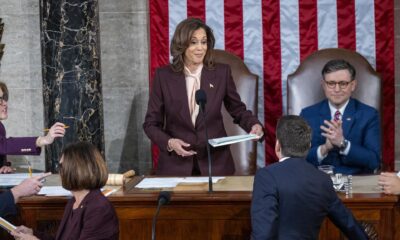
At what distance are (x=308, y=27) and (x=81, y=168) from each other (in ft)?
11.8

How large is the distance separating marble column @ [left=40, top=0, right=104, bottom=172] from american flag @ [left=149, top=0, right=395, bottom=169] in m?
0.59

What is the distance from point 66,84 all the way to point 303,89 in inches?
77.0

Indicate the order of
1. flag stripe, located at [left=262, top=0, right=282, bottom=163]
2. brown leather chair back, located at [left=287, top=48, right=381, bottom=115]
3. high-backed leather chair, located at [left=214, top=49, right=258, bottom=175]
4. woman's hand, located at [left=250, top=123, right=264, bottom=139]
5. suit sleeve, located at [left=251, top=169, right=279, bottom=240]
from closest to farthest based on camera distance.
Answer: suit sleeve, located at [left=251, top=169, right=279, bottom=240] < woman's hand, located at [left=250, top=123, right=264, bottom=139] < brown leather chair back, located at [left=287, top=48, right=381, bottom=115] < high-backed leather chair, located at [left=214, top=49, right=258, bottom=175] < flag stripe, located at [left=262, top=0, right=282, bottom=163]

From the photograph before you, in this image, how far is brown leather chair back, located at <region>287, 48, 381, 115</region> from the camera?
20.5 ft

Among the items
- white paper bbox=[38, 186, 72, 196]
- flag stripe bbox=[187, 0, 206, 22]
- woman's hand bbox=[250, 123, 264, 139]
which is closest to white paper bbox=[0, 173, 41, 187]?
white paper bbox=[38, 186, 72, 196]

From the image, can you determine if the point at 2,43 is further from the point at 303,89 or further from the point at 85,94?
the point at 303,89

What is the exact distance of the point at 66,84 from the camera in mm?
6582

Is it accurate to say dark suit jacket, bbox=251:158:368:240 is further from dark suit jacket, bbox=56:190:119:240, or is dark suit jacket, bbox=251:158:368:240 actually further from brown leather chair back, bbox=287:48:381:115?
brown leather chair back, bbox=287:48:381:115

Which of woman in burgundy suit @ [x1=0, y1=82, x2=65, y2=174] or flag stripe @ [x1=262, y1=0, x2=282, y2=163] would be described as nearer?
woman in burgundy suit @ [x1=0, y1=82, x2=65, y2=174]

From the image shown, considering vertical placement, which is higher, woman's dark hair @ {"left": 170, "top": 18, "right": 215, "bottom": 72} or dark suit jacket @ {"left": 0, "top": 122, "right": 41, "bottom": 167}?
woman's dark hair @ {"left": 170, "top": 18, "right": 215, "bottom": 72}

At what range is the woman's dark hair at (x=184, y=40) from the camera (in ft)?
17.4

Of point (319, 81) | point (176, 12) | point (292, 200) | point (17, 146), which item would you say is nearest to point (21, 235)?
point (292, 200)

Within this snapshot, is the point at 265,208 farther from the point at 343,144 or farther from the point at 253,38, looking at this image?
the point at 253,38

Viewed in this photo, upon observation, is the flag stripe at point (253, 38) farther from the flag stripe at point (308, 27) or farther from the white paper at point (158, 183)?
the white paper at point (158, 183)
